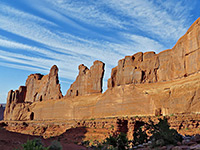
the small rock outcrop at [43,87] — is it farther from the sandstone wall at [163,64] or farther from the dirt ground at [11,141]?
the dirt ground at [11,141]

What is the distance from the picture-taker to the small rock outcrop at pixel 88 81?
3254 centimetres

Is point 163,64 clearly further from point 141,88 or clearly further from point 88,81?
point 88,81

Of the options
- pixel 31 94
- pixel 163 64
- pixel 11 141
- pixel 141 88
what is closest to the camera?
pixel 11 141

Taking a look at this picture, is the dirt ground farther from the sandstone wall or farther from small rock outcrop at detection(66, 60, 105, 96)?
small rock outcrop at detection(66, 60, 105, 96)

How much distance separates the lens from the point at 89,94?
33.2 metres

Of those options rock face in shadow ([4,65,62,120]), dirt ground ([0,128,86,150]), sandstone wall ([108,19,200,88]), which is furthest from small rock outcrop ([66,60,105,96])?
dirt ground ([0,128,86,150])

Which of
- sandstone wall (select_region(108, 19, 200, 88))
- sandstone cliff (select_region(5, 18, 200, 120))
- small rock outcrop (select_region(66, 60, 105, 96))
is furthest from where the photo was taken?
small rock outcrop (select_region(66, 60, 105, 96))

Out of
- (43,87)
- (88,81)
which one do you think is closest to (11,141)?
(88,81)

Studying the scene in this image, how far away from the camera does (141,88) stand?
2525 centimetres

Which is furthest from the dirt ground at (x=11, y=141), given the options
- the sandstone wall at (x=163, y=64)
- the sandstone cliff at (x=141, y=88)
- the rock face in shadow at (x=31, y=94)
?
the rock face in shadow at (x=31, y=94)

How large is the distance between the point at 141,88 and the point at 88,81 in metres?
11.0

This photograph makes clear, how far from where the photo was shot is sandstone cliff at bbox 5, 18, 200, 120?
66.3 feet

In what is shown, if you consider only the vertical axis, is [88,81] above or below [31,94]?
above

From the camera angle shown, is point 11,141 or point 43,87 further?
point 43,87
